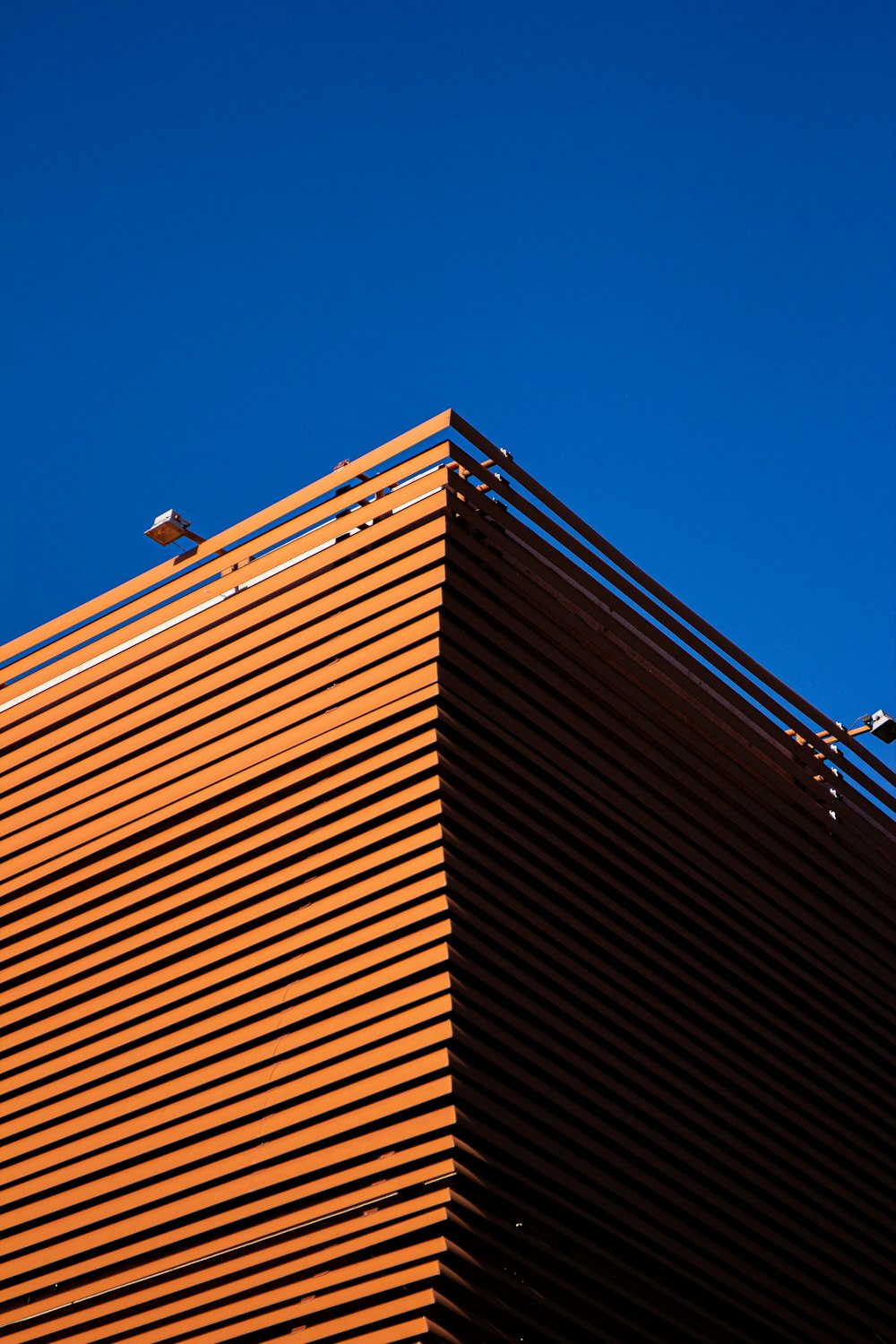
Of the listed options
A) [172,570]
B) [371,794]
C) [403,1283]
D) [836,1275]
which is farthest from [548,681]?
[836,1275]

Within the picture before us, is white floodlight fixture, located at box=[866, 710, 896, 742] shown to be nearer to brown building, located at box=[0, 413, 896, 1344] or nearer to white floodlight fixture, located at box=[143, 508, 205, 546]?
brown building, located at box=[0, 413, 896, 1344]

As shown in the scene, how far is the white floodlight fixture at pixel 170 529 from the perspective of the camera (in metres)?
11.7

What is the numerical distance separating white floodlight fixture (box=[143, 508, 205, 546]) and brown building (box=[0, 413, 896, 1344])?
32cm

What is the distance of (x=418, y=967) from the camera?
30.0ft

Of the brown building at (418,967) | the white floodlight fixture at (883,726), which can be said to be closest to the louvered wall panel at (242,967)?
the brown building at (418,967)

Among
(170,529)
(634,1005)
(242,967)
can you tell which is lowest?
(634,1005)

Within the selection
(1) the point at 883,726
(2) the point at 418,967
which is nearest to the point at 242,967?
(2) the point at 418,967

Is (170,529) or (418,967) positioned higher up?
(170,529)

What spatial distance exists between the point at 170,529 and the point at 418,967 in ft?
13.6

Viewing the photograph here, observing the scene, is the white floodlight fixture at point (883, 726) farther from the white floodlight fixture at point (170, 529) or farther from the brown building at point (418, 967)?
the white floodlight fixture at point (170, 529)

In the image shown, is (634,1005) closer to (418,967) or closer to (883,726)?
(418,967)

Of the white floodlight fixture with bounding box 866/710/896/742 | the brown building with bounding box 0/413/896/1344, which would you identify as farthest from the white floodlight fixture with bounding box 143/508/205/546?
the white floodlight fixture with bounding box 866/710/896/742

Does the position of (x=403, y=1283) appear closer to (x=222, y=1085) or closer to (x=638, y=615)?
(x=222, y=1085)

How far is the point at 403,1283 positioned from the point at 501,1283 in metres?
0.58
